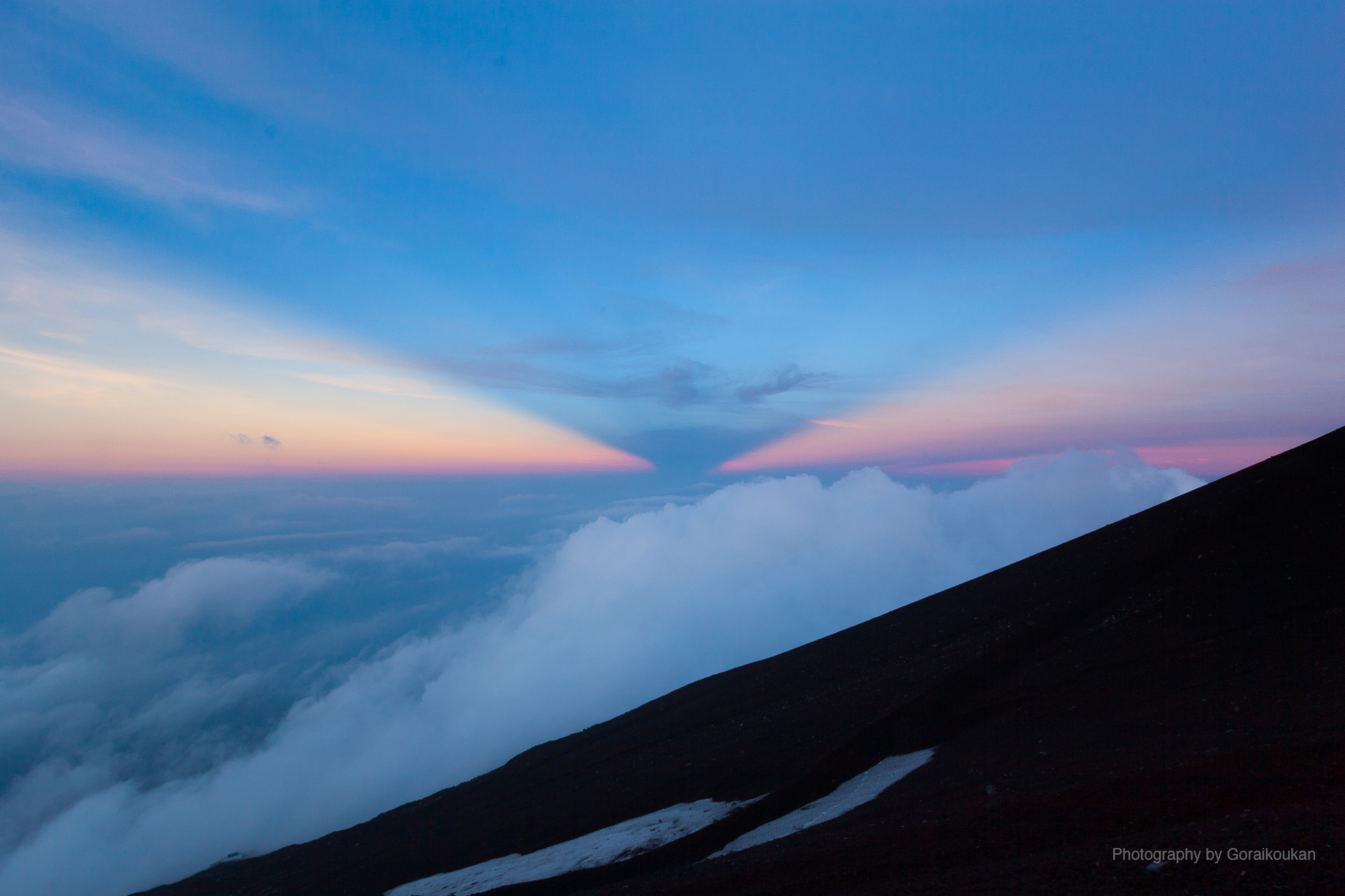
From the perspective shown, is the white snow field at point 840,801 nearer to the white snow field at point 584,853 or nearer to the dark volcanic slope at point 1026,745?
the dark volcanic slope at point 1026,745

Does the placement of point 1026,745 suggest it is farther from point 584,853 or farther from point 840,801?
point 584,853

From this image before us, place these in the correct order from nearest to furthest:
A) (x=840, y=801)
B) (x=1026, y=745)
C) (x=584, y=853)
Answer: (x=1026, y=745) → (x=840, y=801) → (x=584, y=853)

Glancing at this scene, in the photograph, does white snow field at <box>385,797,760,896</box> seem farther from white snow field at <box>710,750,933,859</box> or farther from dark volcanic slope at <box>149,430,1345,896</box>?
white snow field at <box>710,750,933,859</box>

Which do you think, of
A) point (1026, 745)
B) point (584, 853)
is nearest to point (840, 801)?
point (1026, 745)

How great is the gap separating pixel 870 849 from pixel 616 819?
15471mm

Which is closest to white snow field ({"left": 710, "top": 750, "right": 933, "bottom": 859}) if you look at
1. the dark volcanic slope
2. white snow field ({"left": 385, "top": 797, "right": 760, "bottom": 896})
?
the dark volcanic slope

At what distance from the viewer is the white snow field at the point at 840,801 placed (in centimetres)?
1738

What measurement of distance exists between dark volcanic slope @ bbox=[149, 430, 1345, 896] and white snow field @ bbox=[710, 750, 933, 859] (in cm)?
79

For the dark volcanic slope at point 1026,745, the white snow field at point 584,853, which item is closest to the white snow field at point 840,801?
the dark volcanic slope at point 1026,745

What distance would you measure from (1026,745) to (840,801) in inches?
229

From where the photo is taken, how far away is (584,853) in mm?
21234

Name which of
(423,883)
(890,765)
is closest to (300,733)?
(423,883)

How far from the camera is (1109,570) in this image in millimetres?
29141

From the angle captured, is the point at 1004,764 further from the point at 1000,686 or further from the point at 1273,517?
the point at 1273,517
